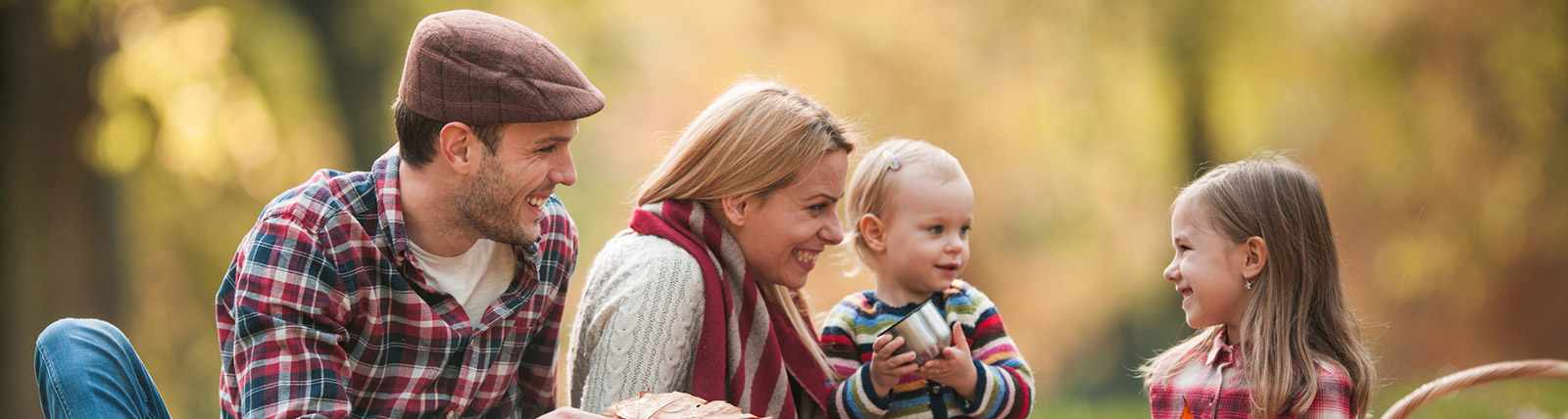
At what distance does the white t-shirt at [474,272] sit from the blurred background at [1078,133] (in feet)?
12.3

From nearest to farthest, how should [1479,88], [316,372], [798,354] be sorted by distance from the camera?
[316,372]
[798,354]
[1479,88]

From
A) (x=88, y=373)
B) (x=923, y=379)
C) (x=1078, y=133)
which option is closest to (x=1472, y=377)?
(x=923, y=379)

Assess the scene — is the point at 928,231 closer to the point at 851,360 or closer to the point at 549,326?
the point at 851,360

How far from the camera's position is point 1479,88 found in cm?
671

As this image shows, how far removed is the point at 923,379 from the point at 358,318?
55.2 inches

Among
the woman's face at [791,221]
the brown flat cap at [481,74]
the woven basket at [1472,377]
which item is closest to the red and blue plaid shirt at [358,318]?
the brown flat cap at [481,74]

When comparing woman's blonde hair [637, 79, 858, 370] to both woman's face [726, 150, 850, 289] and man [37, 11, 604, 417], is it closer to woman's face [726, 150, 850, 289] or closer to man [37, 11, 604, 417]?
woman's face [726, 150, 850, 289]

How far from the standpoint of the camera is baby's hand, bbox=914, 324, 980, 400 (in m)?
2.67

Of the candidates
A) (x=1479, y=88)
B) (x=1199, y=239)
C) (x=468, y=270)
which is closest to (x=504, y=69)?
(x=468, y=270)

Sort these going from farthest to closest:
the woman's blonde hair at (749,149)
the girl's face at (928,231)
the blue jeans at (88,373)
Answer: the girl's face at (928,231) < the woman's blonde hair at (749,149) < the blue jeans at (88,373)

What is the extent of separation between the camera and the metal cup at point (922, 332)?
2.59 meters

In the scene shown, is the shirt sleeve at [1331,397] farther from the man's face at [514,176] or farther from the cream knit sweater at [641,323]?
the man's face at [514,176]

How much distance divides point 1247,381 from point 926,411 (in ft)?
2.59

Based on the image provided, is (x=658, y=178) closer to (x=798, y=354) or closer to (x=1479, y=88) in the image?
(x=798, y=354)
